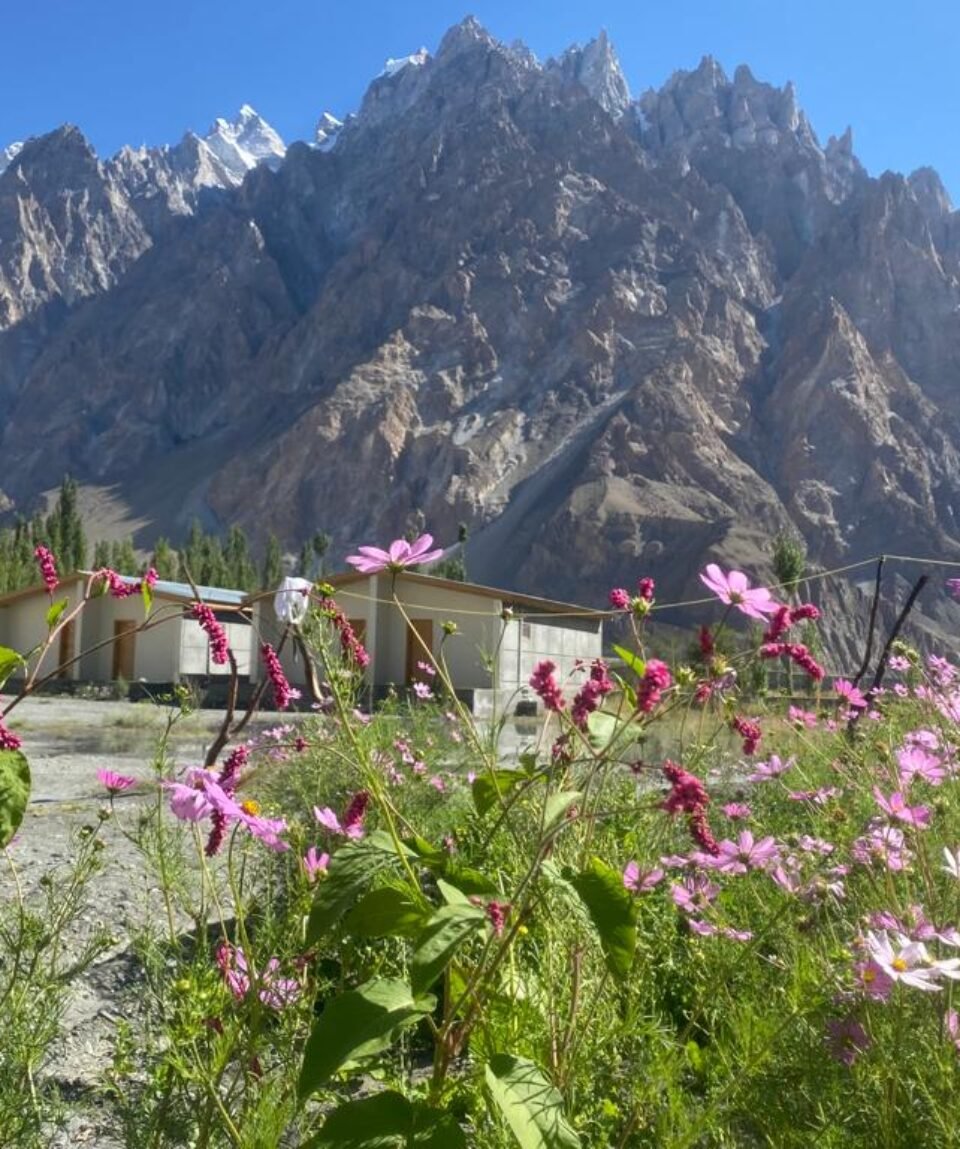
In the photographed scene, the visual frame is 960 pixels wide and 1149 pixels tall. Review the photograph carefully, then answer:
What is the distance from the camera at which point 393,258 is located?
120m

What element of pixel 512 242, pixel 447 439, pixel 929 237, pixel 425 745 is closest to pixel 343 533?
pixel 447 439

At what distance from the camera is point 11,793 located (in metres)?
1.36

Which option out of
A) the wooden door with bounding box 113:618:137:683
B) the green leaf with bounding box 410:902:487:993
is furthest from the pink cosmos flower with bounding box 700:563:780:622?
the wooden door with bounding box 113:618:137:683

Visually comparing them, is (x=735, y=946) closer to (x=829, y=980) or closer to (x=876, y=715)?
(x=829, y=980)

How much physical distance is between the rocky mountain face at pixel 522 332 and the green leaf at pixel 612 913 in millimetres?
81304

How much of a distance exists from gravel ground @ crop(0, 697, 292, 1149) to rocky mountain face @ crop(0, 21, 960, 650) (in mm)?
74192

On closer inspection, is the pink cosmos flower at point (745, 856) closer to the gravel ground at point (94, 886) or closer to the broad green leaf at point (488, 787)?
the broad green leaf at point (488, 787)

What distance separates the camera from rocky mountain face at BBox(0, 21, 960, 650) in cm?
9231

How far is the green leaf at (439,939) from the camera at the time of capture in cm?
112

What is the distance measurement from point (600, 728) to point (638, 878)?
276 millimetres

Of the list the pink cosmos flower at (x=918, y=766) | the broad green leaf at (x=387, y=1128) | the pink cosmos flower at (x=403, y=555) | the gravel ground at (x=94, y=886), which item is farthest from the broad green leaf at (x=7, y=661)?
the pink cosmos flower at (x=918, y=766)

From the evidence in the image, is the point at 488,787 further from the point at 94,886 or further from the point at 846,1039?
the point at 94,886

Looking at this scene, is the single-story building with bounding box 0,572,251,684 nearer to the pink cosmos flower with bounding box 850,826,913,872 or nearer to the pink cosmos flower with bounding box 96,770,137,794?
the pink cosmos flower with bounding box 96,770,137,794

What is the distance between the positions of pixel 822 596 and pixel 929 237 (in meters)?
55.2
